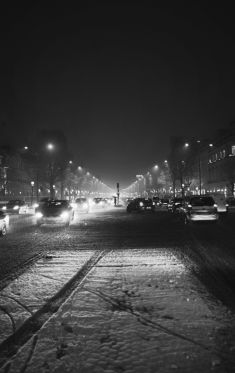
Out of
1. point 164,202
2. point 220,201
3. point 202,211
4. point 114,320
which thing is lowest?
point 114,320

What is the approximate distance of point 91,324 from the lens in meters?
6.56

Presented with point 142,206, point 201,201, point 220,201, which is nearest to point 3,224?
point 201,201

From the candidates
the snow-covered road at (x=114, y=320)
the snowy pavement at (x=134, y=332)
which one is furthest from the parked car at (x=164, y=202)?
the snowy pavement at (x=134, y=332)

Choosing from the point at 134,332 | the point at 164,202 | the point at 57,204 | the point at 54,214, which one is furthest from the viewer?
the point at 164,202

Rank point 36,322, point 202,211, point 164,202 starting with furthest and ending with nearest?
point 164,202 < point 202,211 < point 36,322

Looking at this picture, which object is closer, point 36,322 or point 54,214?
point 36,322

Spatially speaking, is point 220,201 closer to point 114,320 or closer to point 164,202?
point 164,202

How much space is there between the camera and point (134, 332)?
6105 millimetres

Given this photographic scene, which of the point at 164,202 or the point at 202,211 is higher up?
the point at 164,202

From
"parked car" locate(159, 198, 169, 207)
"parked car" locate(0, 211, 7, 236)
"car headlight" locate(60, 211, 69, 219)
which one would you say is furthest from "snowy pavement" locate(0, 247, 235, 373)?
"parked car" locate(159, 198, 169, 207)

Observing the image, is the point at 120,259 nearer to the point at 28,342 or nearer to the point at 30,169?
the point at 28,342

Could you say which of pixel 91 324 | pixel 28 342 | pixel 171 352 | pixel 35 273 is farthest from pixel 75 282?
pixel 171 352

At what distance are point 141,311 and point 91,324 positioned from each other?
103cm

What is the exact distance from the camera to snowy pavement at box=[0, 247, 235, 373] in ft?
16.5
